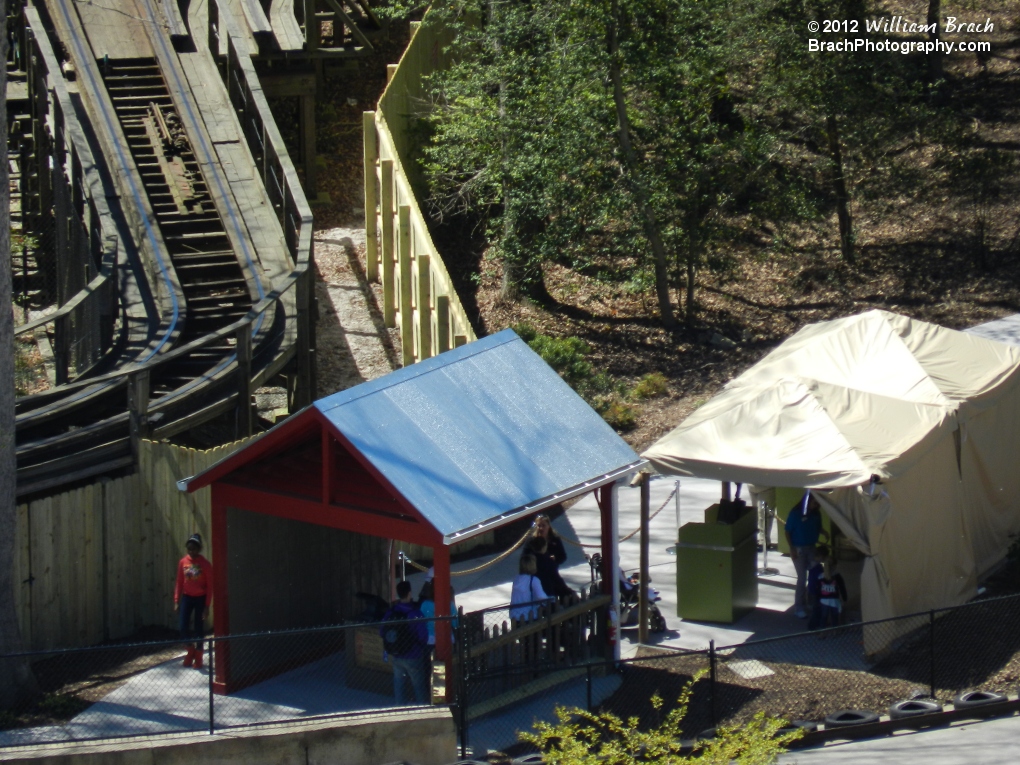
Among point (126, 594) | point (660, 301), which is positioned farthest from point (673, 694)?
point (660, 301)

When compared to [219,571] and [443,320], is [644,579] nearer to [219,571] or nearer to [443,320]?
[219,571]

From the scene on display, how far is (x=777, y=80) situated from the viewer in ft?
75.3

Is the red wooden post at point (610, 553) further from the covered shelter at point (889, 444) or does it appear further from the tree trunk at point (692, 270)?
the tree trunk at point (692, 270)


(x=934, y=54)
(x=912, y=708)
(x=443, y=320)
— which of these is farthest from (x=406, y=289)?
(x=934, y=54)

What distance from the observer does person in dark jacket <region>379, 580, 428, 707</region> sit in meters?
10.7

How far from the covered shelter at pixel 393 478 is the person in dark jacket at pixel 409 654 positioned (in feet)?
0.81

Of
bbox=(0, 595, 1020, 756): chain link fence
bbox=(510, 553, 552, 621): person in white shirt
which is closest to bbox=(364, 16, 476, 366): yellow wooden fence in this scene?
bbox=(510, 553, 552, 621): person in white shirt

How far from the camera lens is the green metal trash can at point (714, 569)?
13180 mm

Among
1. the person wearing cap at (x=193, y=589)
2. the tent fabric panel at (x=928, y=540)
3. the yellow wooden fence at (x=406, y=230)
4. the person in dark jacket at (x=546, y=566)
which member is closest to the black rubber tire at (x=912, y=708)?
the tent fabric panel at (x=928, y=540)

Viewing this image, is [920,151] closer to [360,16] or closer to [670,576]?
[360,16]

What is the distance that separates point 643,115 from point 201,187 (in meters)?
7.60

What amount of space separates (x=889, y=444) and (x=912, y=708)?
2.61m

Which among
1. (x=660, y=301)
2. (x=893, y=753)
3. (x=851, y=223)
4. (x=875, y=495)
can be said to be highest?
(x=851, y=223)

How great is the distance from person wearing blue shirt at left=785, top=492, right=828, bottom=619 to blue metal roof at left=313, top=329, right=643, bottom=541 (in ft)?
7.75
